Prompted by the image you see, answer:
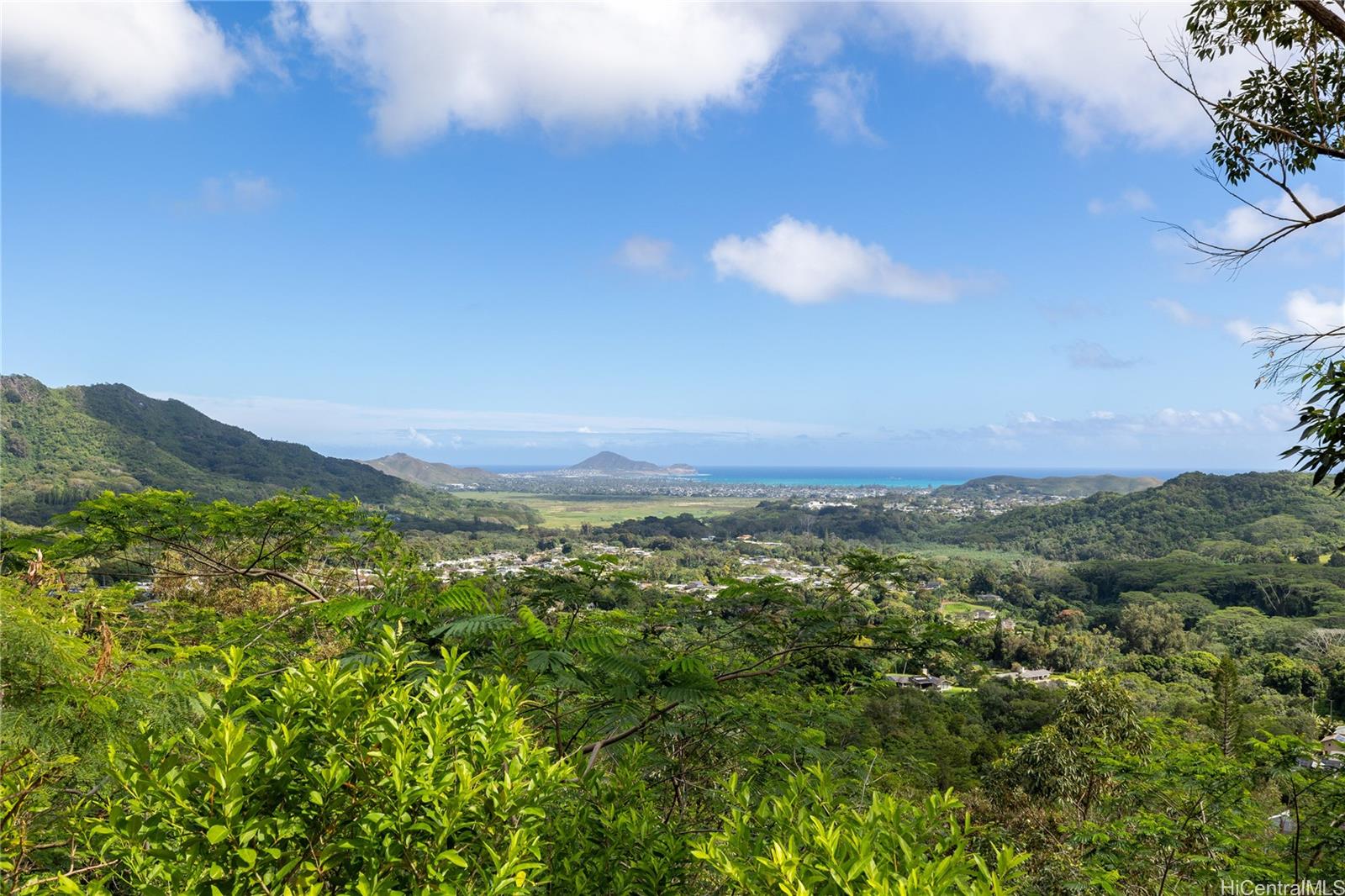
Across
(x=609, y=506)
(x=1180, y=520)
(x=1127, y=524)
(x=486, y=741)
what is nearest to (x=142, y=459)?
(x=486, y=741)

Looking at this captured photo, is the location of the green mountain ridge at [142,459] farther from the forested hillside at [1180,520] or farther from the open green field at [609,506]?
the forested hillside at [1180,520]

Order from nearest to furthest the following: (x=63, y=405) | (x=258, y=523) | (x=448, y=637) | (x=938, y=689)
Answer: (x=448, y=637)
(x=258, y=523)
(x=938, y=689)
(x=63, y=405)

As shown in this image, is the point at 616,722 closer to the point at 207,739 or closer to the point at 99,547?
the point at 207,739

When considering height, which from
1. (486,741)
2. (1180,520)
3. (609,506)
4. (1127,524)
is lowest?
(609,506)

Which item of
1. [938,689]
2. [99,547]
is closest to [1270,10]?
[99,547]

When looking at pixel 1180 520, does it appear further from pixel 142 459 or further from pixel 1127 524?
pixel 142 459

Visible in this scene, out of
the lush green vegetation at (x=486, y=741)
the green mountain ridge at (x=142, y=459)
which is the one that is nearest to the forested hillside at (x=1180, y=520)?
the green mountain ridge at (x=142, y=459)

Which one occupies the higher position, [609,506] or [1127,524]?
[1127,524]
